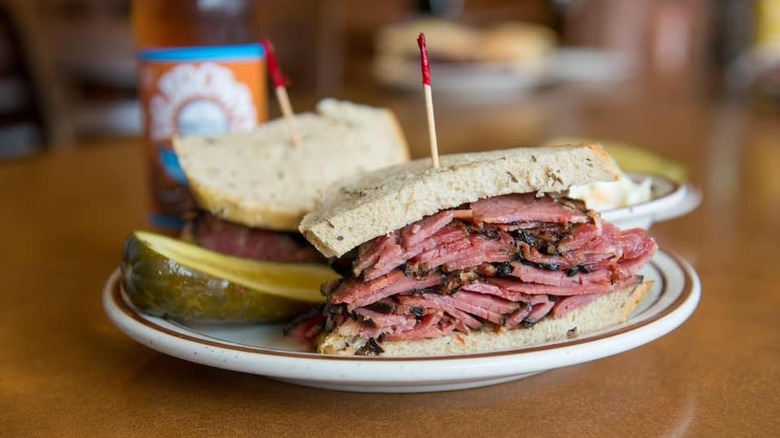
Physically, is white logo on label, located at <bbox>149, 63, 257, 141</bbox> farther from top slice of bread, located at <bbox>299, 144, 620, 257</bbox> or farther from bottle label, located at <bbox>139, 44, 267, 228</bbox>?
top slice of bread, located at <bbox>299, 144, 620, 257</bbox>

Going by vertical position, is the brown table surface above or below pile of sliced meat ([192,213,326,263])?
below

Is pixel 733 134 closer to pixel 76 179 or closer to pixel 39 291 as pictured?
pixel 76 179

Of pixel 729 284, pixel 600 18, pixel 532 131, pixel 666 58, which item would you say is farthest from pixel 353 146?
pixel 666 58

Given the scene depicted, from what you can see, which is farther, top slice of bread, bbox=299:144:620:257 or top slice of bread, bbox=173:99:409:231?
top slice of bread, bbox=173:99:409:231

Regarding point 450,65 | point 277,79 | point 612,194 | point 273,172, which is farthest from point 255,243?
point 450,65

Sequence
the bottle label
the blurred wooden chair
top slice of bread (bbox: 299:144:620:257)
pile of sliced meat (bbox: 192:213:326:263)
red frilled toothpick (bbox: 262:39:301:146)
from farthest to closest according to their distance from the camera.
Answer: the blurred wooden chair
the bottle label
red frilled toothpick (bbox: 262:39:301:146)
pile of sliced meat (bbox: 192:213:326:263)
top slice of bread (bbox: 299:144:620:257)

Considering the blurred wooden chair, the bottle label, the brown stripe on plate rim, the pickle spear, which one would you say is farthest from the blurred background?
the brown stripe on plate rim

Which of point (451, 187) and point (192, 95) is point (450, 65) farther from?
point (451, 187)
